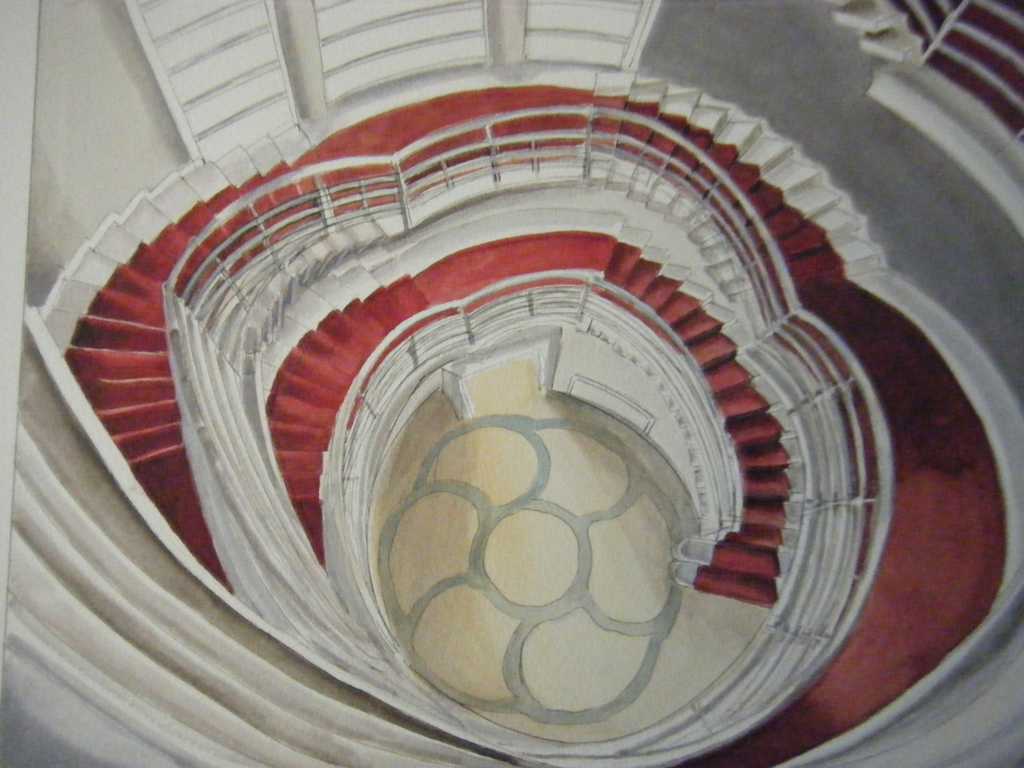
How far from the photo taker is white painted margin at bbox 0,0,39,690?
93 centimetres

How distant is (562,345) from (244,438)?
650mm

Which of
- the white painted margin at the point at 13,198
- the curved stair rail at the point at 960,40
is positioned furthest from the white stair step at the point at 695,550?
the white painted margin at the point at 13,198

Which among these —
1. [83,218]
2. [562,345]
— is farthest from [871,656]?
[83,218]

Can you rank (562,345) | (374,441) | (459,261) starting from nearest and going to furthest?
(459,261) < (374,441) < (562,345)

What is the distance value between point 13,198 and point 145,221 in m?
0.17

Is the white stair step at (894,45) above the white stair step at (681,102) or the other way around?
above

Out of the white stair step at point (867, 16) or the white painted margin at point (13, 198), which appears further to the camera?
the white painted margin at point (13, 198)

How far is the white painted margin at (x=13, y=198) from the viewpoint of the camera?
929 mm

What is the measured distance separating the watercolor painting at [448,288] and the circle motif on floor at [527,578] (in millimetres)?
40

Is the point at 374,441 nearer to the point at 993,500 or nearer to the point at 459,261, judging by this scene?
the point at 459,261

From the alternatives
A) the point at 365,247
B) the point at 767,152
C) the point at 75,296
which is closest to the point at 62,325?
the point at 75,296

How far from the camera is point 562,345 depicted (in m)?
1.46

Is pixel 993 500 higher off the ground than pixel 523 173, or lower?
lower

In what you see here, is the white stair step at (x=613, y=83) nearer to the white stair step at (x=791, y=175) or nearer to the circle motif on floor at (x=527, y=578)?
the white stair step at (x=791, y=175)
